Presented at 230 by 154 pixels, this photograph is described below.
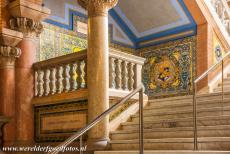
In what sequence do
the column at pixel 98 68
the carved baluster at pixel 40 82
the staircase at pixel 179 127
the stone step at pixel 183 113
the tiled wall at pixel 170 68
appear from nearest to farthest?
the staircase at pixel 179 127
the stone step at pixel 183 113
the column at pixel 98 68
the carved baluster at pixel 40 82
the tiled wall at pixel 170 68

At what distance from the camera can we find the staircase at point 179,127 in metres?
5.52

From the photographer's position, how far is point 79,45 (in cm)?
1077

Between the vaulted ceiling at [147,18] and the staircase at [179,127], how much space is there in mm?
3542

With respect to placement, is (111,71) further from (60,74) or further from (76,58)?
(60,74)

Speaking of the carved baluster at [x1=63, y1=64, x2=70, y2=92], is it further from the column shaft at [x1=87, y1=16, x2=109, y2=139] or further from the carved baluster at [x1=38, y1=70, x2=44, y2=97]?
the column shaft at [x1=87, y1=16, x2=109, y2=139]

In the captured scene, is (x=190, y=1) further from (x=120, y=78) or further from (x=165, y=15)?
(x=120, y=78)

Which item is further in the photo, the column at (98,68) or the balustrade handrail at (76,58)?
the balustrade handrail at (76,58)

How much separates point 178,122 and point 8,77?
3424mm

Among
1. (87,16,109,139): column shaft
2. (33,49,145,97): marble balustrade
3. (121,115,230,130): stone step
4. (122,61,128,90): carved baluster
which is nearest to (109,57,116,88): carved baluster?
(33,49,145,97): marble balustrade

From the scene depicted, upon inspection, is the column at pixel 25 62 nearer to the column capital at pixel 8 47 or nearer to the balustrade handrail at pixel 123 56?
the column capital at pixel 8 47

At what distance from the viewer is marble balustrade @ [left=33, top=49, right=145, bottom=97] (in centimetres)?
724

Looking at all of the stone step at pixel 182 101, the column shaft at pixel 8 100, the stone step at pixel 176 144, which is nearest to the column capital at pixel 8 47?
the column shaft at pixel 8 100

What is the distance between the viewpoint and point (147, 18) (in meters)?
11.5

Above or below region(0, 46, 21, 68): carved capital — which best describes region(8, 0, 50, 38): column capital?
above
